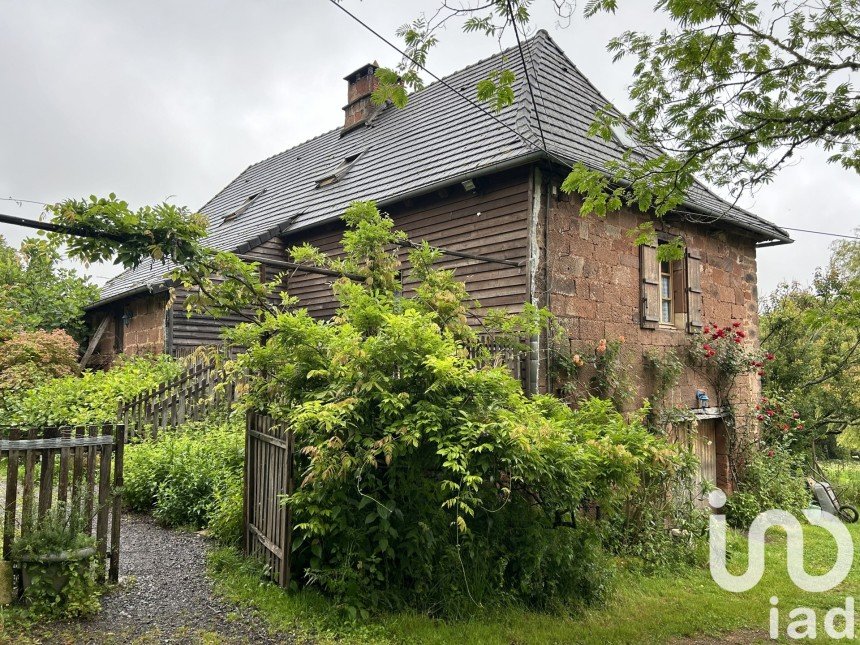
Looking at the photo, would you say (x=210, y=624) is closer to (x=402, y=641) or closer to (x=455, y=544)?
(x=402, y=641)

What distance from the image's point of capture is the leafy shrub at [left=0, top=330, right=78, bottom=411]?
36.5 feet

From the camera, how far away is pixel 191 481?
21.2 ft

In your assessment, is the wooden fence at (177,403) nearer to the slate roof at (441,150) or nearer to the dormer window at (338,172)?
the slate roof at (441,150)

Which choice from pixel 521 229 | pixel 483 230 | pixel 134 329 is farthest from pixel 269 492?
pixel 134 329

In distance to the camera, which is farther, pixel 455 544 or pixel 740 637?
pixel 740 637

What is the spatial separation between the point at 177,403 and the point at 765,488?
10.3 metres

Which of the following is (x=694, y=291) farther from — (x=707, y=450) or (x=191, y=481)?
(x=191, y=481)

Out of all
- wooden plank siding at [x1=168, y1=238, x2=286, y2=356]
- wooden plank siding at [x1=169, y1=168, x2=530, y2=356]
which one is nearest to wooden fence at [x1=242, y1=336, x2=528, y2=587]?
wooden plank siding at [x1=169, y1=168, x2=530, y2=356]

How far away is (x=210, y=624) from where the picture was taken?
4.15 metres

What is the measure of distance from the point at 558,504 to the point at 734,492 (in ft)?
23.5

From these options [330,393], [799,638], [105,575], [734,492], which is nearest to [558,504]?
[330,393]

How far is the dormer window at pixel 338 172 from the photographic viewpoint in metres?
12.6

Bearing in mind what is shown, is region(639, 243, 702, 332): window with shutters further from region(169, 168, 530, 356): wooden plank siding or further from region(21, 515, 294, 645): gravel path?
region(21, 515, 294, 645): gravel path

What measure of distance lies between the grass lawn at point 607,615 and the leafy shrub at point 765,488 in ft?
7.95
